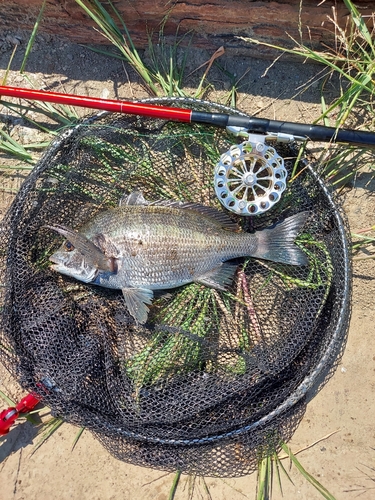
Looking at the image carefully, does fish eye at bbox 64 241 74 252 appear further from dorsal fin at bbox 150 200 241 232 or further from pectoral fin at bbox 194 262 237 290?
pectoral fin at bbox 194 262 237 290

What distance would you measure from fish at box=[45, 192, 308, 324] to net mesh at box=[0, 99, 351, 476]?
14 centimetres

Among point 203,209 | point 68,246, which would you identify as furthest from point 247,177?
point 68,246

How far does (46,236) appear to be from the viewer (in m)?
3.23

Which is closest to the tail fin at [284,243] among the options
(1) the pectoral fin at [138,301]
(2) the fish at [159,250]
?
(2) the fish at [159,250]

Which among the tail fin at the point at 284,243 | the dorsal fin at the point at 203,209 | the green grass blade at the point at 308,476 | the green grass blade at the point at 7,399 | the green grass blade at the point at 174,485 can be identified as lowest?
the green grass blade at the point at 308,476

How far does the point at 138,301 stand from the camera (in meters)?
3.11

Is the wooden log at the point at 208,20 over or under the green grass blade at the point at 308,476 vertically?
over

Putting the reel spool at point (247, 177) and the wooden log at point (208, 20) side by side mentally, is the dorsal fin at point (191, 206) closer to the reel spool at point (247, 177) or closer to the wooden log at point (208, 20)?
the reel spool at point (247, 177)

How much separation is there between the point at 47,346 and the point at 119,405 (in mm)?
664

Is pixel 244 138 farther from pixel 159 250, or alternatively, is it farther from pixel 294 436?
pixel 294 436

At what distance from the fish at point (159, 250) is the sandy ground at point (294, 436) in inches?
33.3

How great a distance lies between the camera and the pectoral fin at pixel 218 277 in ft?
10.4

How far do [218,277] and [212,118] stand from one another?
1138mm

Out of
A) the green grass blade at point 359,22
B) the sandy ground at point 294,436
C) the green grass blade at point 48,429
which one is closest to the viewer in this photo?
the green grass blade at point 359,22
